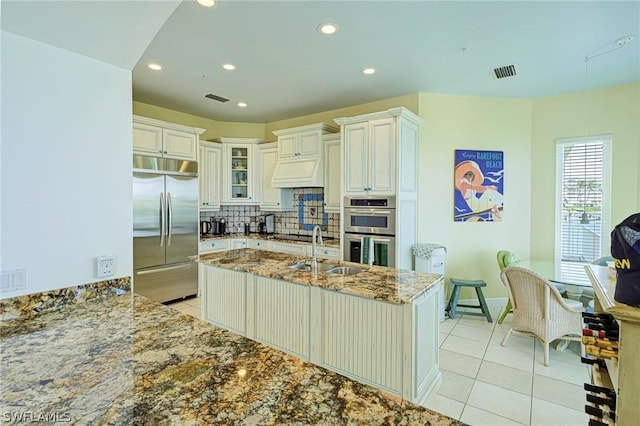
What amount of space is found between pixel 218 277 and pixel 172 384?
2.12 meters

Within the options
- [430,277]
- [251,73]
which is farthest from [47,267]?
[251,73]

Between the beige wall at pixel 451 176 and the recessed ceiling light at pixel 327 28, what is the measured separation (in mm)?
1957

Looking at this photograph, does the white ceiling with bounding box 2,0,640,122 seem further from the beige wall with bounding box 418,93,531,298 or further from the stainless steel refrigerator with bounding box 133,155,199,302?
the stainless steel refrigerator with bounding box 133,155,199,302

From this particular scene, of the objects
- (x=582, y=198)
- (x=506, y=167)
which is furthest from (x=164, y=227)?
(x=582, y=198)

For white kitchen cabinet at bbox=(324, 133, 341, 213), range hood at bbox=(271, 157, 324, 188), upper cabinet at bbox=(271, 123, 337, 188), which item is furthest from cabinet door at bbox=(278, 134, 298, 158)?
white kitchen cabinet at bbox=(324, 133, 341, 213)

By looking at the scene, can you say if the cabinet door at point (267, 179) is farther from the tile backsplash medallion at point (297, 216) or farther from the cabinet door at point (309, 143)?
the cabinet door at point (309, 143)

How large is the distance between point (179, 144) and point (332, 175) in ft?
7.44

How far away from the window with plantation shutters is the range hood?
329cm

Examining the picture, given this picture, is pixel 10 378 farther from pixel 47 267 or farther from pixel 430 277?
pixel 430 277

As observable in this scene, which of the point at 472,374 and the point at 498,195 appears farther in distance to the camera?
the point at 498,195

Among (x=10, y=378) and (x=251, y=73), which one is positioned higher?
(x=251, y=73)

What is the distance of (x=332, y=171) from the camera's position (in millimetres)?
4512

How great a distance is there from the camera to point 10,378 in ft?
3.06

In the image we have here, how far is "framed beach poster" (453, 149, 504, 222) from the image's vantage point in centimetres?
427
